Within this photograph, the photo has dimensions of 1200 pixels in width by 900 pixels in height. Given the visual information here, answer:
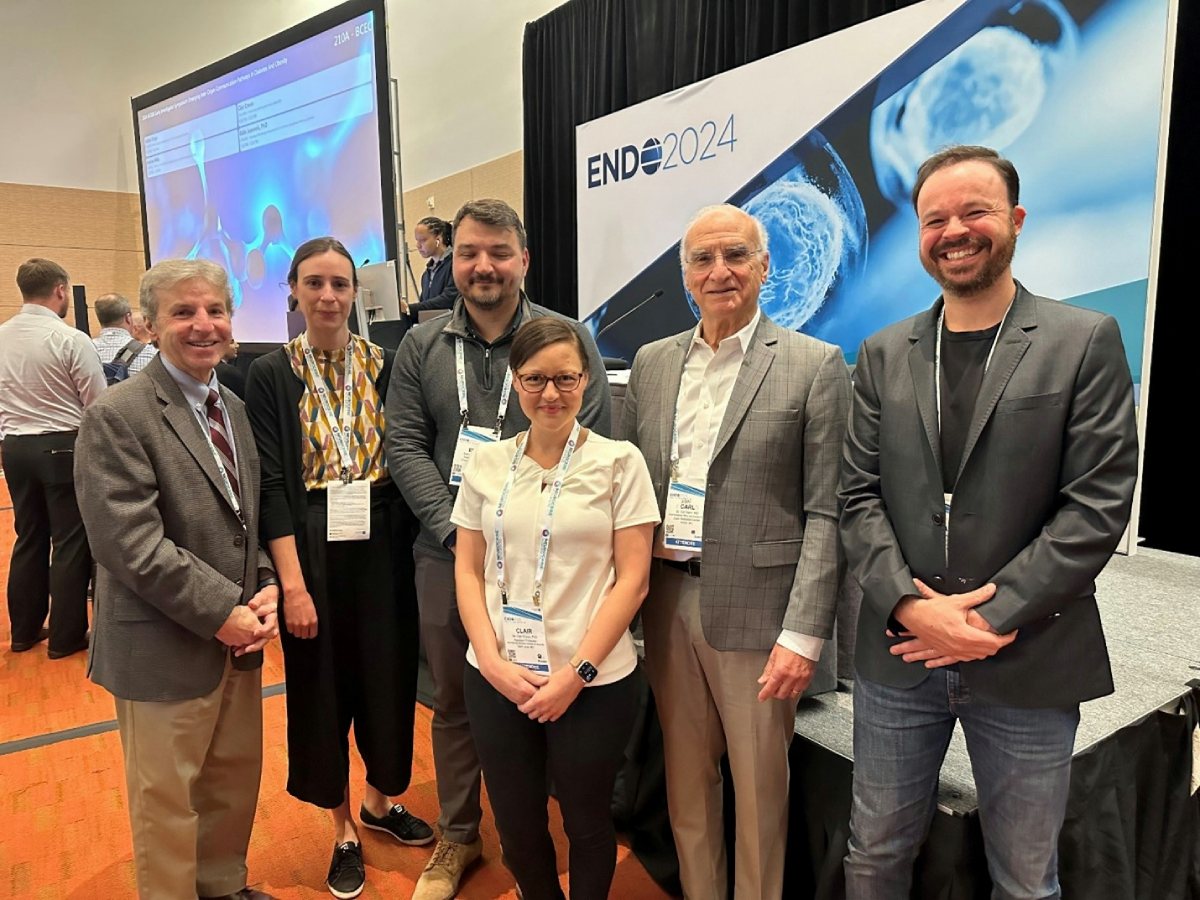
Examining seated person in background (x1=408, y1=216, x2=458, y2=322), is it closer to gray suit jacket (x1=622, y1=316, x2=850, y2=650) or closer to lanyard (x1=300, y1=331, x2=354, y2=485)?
lanyard (x1=300, y1=331, x2=354, y2=485)

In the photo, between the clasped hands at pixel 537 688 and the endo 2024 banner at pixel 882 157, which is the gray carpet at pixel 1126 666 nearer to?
the clasped hands at pixel 537 688

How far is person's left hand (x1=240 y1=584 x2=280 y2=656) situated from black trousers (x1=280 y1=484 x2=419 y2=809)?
0.59ft

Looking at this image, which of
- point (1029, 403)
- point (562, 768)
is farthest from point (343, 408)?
point (1029, 403)

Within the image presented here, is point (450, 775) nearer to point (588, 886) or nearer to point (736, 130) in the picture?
point (588, 886)

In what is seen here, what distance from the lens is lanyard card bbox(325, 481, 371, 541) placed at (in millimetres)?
2014

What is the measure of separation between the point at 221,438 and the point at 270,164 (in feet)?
16.0

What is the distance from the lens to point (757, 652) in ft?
5.39

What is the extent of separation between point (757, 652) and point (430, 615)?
2.86ft

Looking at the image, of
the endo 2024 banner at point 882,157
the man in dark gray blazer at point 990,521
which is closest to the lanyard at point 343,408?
the man in dark gray blazer at point 990,521

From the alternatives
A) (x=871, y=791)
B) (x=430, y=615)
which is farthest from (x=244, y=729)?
(x=871, y=791)

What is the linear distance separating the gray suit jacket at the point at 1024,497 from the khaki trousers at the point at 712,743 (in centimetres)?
33

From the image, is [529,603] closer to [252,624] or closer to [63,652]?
[252,624]

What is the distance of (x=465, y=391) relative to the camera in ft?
6.48

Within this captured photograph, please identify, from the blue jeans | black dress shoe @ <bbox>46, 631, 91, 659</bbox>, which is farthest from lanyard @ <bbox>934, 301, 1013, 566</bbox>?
black dress shoe @ <bbox>46, 631, 91, 659</bbox>
